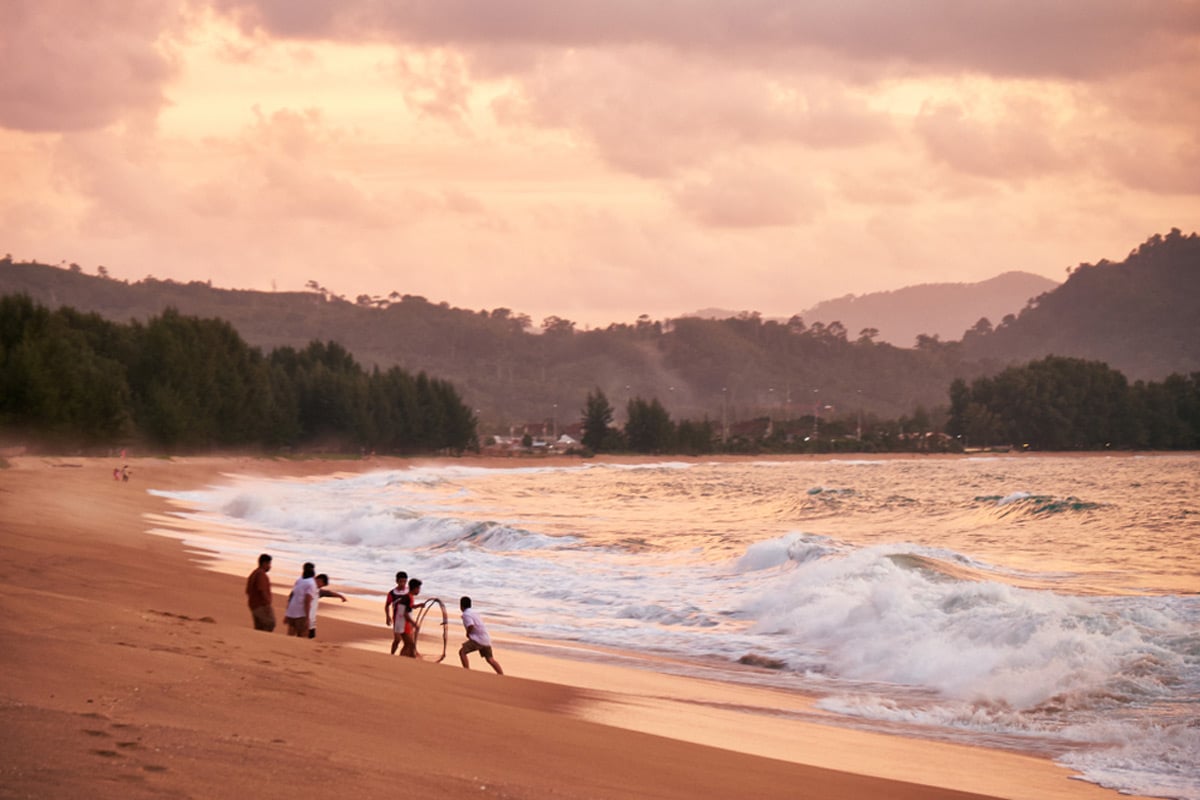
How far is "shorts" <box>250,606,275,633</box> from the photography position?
507 inches

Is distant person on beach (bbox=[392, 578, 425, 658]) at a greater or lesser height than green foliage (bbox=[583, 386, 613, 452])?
lesser


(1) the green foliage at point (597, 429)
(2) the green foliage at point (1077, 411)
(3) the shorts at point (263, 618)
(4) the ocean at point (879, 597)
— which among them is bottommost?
(4) the ocean at point (879, 597)

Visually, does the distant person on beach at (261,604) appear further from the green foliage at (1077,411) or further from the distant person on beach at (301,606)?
the green foliage at (1077,411)

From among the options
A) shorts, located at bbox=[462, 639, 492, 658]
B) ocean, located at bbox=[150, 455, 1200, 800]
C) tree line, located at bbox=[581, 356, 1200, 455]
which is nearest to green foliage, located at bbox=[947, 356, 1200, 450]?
tree line, located at bbox=[581, 356, 1200, 455]

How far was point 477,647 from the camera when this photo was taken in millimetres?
12938

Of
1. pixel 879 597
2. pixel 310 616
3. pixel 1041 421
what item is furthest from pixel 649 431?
pixel 310 616

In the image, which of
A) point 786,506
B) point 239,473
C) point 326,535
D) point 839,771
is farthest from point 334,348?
point 839,771

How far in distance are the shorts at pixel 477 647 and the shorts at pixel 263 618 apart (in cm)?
215

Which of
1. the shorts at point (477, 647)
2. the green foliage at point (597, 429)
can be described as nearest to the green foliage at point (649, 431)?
Result: the green foliage at point (597, 429)

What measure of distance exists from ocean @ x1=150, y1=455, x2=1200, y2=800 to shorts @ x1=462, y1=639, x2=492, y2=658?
2.75m

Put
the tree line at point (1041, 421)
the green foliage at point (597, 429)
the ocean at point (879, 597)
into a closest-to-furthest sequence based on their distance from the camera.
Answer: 1. the ocean at point (879, 597)
2. the green foliage at point (597, 429)
3. the tree line at point (1041, 421)

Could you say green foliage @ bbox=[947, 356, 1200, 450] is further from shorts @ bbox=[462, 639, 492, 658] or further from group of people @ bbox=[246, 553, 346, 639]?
group of people @ bbox=[246, 553, 346, 639]

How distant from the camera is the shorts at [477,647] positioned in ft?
42.0

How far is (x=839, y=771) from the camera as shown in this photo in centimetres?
934
